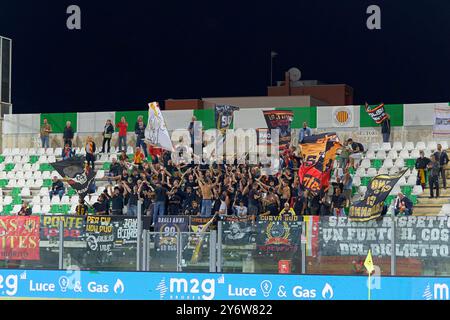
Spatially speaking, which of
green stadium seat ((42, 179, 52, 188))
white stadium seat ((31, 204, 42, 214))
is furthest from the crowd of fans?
green stadium seat ((42, 179, 52, 188))

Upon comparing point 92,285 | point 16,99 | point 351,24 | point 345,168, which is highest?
point 351,24

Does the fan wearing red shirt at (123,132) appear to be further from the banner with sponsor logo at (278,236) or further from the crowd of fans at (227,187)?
the banner with sponsor logo at (278,236)

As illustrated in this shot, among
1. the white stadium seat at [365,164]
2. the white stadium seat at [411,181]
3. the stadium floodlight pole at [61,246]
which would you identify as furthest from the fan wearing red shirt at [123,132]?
the stadium floodlight pole at [61,246]

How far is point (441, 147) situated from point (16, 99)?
14.8 metres

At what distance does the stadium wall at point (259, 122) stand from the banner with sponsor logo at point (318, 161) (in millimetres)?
2934

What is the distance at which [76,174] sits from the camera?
26156mm

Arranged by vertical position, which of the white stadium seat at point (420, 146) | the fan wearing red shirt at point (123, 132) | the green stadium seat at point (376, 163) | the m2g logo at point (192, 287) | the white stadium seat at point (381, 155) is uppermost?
the fan wearing red shirt at point (123, 132)

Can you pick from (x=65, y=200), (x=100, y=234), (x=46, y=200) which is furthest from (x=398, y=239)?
(x=46, y=200)

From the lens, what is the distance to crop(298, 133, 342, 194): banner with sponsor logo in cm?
2361

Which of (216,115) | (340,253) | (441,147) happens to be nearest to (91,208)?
(216,115)

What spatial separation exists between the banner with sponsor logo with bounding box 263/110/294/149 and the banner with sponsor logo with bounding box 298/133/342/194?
6.98 feet

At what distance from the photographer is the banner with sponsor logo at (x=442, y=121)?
2664cm

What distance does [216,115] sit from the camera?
27516 mm
